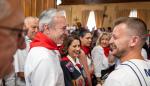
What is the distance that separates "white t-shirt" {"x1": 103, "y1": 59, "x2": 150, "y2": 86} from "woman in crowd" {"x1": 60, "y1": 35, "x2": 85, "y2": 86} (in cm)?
120

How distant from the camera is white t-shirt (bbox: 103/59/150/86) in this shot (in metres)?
2.37

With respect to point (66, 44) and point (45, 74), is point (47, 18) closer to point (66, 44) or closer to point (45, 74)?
point (45, 74)

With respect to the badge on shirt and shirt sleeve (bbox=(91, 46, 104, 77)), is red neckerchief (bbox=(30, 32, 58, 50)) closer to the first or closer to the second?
the badge on shirt

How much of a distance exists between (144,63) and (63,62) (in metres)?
1.59

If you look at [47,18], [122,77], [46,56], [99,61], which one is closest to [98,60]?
[99,61]

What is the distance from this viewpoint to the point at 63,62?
13.1 ft

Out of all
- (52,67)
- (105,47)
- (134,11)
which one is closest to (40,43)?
(52,67)

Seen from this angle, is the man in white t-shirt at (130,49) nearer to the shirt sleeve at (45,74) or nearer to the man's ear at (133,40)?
the man's ear at (133,40)

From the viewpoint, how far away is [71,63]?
4.05m

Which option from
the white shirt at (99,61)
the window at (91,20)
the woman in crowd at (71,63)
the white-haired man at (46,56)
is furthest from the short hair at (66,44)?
the window at (91,20)

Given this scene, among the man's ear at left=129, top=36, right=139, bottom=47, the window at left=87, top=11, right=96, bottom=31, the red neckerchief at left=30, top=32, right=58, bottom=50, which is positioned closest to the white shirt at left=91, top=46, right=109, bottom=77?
the red neckerchief at left=30, top=32, right=58, bottom=50

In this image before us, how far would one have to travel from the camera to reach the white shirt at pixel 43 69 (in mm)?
2664

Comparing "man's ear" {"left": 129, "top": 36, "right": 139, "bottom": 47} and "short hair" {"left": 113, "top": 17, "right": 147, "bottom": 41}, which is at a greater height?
"short hair" {"left": 113, "top": 17, "right": 147, "bottom": 41}

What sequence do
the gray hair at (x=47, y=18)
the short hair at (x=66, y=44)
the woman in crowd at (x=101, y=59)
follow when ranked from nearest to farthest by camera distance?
the gray hair at (x=47, y=18) < the short hair at (x=66, y=44) < the woman in crowd at (x=101, y=59)
